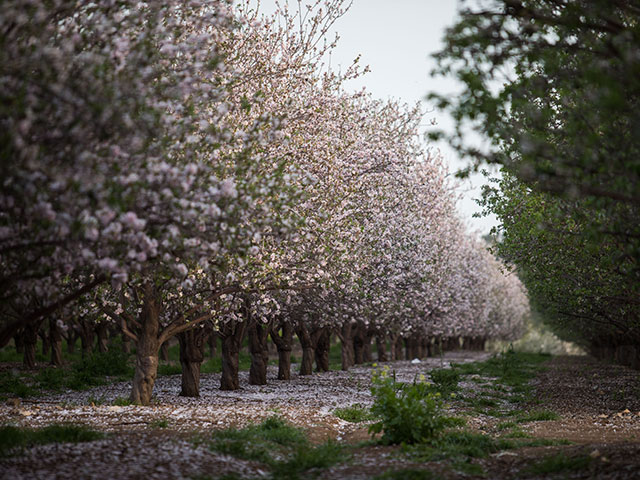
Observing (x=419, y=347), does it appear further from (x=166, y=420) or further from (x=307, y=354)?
(x=166, y=420)

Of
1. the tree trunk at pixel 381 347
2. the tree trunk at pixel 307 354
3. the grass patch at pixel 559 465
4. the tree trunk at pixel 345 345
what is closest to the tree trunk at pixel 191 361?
the tree trunk at pixel 307 354

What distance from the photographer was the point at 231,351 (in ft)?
96.5

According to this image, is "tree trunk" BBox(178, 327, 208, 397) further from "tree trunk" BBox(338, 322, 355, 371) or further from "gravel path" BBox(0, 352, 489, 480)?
"tree trunk" BBox(338, 322, 355, 371)

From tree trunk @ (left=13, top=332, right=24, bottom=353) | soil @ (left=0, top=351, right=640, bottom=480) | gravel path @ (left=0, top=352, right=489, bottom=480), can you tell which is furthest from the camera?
tree trunk @ (left=13, top=332, right=24, bottom=353)

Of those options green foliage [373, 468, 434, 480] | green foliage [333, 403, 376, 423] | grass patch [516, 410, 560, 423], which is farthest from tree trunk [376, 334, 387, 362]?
green foliage [373, 468, 434, 480]

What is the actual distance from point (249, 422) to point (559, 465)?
819 centimetres

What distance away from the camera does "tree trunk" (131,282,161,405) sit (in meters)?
20.4

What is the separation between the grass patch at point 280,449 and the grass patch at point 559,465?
11.9 ft

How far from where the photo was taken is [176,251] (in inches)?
457

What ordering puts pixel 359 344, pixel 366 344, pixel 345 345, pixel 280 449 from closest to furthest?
pixel 280 449
pixel 345 345
pixel 359 344
pixel 366 344

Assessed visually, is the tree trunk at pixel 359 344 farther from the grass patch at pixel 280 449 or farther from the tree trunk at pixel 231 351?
the grass patch at pixel 280 449

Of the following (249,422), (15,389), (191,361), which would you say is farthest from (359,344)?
(249,422)

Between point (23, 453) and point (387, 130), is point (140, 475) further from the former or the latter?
point (387, 130)

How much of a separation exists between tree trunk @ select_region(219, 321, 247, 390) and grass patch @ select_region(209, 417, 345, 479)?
13493 millimetres
